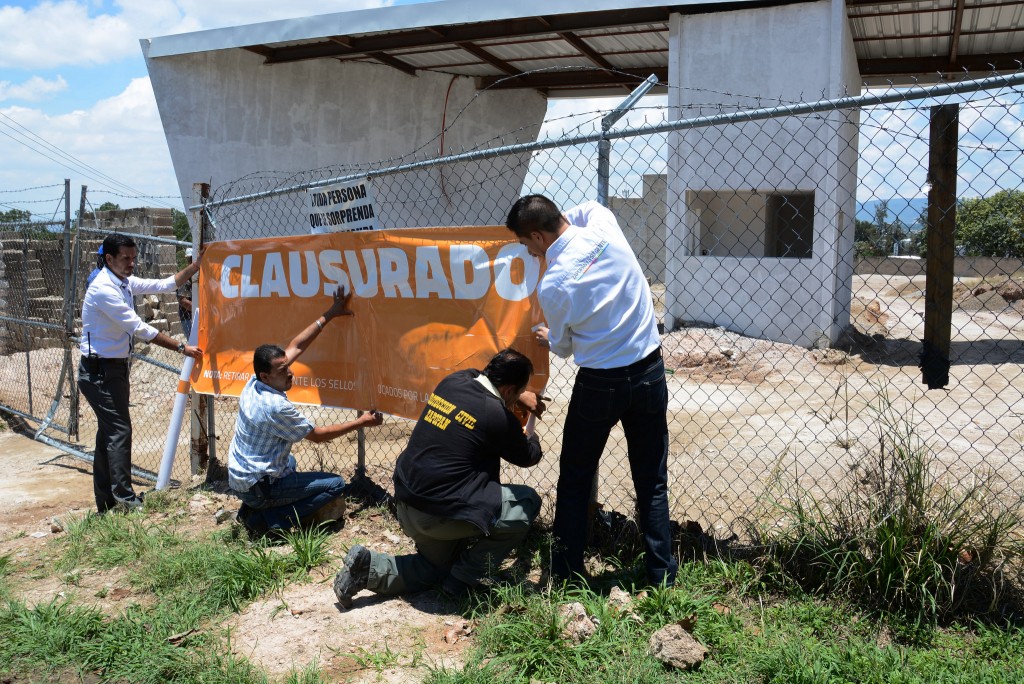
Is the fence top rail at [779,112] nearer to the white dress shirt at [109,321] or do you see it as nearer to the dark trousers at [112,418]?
the white dress shirt at [109,321]

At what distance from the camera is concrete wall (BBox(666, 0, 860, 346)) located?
11305 mm

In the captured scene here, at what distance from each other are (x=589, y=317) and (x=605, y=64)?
12.5m

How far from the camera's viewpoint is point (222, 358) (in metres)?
5.78

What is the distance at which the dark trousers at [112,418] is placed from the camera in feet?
18.2

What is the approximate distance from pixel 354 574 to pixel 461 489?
664 millimetres

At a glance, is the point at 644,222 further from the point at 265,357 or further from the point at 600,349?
the point at 600,349

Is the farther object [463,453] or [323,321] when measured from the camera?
[323,321]

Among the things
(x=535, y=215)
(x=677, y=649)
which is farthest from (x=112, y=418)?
(x=677, y=649)

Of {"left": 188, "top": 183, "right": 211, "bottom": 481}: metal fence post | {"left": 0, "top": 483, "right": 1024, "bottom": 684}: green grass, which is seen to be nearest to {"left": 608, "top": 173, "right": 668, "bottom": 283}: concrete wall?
{"left": 188, "top": 183, "right": 211, "bottom": 481}: metal fence post

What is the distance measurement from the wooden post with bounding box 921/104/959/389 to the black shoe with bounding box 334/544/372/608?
2.67m

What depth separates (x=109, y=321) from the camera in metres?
5.46

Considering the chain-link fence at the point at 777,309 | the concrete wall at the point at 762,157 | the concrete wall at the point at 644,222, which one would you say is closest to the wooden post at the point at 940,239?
the chain-link fence at the point at 777,309

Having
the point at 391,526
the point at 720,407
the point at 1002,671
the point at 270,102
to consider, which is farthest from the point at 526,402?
the point at 270,102

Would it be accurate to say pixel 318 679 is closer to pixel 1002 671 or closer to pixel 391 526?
pixel 391 526
